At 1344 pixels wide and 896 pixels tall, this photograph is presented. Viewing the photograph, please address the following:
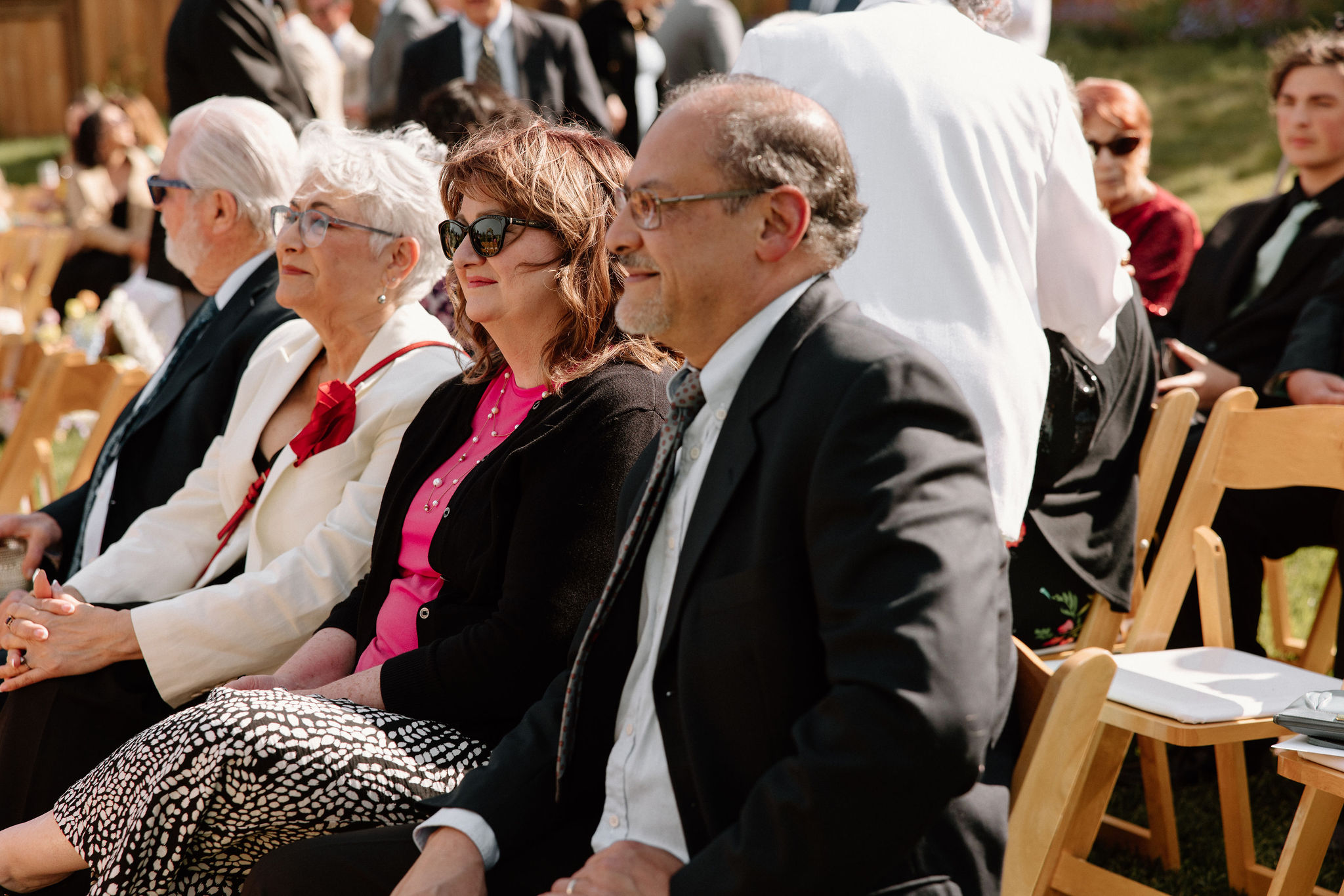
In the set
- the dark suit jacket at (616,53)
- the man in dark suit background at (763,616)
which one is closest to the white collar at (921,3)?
the man in dark suit background at (763,616)

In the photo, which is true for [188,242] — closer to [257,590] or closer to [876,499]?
[257,590]

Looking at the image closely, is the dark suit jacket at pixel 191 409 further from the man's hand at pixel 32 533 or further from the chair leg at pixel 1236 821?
the chair leg at pixel 1236 821

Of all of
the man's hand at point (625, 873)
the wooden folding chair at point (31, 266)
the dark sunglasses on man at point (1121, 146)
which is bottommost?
the wooden folding chair at point (31, 266)

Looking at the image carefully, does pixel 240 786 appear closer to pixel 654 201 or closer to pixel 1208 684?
pixel 654 201

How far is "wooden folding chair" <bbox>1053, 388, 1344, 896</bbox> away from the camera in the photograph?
2.76 meters

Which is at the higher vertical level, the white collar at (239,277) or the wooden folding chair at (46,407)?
the white collar at (239,277)

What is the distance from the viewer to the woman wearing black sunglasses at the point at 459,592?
2086 millimetres

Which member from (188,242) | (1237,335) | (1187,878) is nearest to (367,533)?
(188,242)

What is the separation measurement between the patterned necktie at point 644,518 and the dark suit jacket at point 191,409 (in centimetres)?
195

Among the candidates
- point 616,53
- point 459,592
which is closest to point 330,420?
point 459,592

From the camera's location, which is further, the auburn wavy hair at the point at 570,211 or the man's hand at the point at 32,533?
the man's hand at the point at 32,533

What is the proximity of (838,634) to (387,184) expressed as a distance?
1993 millimetres

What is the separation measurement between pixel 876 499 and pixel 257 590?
5.76 ft

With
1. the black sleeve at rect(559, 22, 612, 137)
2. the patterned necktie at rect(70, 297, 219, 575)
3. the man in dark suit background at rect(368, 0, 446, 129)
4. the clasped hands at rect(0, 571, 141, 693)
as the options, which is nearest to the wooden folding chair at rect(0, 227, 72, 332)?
the man in dark suit background at rect(368, 0, 446, 129)
